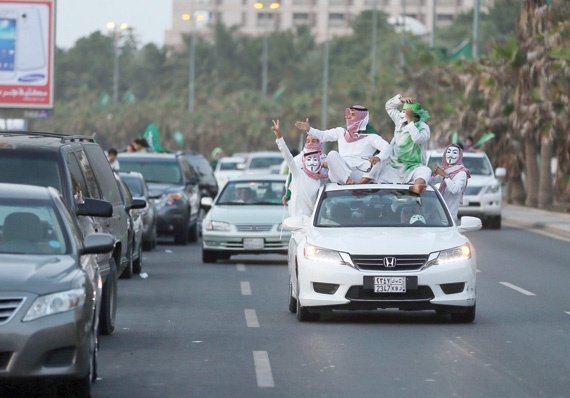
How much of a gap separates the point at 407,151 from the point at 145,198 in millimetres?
9798

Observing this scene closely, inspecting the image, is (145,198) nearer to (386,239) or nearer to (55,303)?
(386,239)

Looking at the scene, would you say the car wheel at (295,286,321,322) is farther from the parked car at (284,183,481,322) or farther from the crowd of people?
the crowd of people

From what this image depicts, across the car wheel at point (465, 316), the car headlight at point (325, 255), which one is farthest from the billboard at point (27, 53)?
the car wheel at point (465, 316)

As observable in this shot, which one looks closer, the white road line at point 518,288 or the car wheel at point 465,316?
the car wheel at point 465,316

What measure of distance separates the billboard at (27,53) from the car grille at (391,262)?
2505 cm

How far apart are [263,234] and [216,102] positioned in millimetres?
85635

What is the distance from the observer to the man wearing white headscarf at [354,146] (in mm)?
17797

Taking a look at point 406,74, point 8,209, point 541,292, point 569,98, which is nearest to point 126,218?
point 541,292

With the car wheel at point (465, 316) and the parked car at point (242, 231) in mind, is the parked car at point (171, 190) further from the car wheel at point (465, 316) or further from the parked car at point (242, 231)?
the car wheel at point (465, 316)

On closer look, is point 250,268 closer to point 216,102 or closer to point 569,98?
point 569,98

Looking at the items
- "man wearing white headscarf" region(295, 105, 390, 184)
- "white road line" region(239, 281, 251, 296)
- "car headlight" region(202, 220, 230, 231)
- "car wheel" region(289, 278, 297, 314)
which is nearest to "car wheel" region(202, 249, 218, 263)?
Result: "car headlight" region(202, 220, 230, 231)

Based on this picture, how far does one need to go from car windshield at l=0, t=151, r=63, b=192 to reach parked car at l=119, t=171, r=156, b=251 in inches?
501

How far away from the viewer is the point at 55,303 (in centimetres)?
958

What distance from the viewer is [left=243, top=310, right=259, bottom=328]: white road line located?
15383 mm
